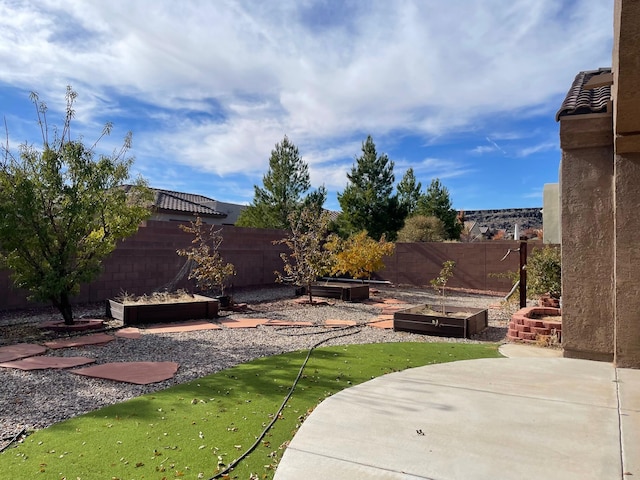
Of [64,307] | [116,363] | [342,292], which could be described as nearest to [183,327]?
[64,307]

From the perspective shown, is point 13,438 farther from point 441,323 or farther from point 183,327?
point 441,323

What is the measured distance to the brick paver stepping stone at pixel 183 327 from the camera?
803cm

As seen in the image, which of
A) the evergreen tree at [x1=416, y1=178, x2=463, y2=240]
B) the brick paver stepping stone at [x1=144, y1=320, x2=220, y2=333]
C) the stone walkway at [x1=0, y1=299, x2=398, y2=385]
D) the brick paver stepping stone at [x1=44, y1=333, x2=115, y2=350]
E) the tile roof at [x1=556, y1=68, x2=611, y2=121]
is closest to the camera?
the stone walkway at [x1=0, y1=299, x2=398, y2=385]

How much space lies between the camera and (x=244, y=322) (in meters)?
8.98

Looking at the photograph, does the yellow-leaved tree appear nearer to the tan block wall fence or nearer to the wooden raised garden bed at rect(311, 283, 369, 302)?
the wooden raised garden bed at rect(311, 283, 369, 302)

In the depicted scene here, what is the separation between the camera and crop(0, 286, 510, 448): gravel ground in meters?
4.13

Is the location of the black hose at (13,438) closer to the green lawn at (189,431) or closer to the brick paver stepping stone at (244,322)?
the green lawn at (189,431)

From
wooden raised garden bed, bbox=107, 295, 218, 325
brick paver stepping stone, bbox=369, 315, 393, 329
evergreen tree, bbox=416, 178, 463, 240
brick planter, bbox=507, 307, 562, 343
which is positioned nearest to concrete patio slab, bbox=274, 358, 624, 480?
brick planter, bbox=507, 307, 562, 343

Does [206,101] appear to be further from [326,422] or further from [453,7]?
[326,422]

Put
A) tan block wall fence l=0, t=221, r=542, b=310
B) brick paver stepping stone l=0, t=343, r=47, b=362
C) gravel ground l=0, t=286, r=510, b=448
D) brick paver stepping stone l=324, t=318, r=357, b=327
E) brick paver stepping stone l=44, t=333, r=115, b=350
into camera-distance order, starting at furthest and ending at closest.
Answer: tan block wall fence l=0, t=221, r=542, b=310
brick paver stepping stone l=324, t=318, r=357, b=327
brick paver stepping stone l=44, t=333, r=115, b=350
brick paver stepping stone l=0, t=343, r=47, b=362
gravel ground l=0, t=286, r=510, b=448

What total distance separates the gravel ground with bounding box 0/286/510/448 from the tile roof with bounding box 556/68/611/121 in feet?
12.3

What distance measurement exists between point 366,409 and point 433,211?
80.9 feet

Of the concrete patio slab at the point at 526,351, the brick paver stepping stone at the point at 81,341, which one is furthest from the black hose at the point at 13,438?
the concrete patio slab at the point at 526,351

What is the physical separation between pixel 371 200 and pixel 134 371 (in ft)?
61.2
